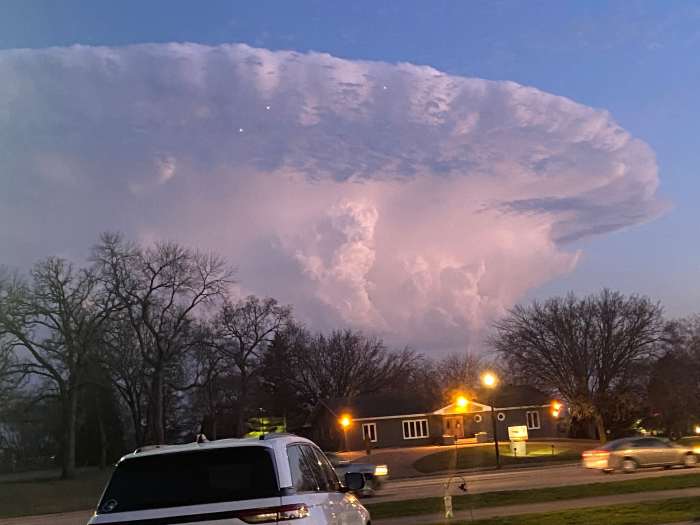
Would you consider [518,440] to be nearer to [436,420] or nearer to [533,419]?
[436,420]

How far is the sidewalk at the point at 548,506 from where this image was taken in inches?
675

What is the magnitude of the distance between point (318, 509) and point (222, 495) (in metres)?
0.90

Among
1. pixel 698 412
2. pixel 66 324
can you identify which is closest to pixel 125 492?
pixel 66 324

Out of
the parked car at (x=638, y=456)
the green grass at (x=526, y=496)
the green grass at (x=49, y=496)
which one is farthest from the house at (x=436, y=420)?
the green grass at (x=526, y=496)

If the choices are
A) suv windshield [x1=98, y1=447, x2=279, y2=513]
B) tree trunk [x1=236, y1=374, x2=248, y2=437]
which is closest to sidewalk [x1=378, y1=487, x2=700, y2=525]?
suv windshield [x1=98, y1=447, x2=279, y2=513]

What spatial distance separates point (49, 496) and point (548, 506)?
3910 centimetres

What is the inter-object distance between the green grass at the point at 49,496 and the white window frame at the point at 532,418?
37722 millimetres

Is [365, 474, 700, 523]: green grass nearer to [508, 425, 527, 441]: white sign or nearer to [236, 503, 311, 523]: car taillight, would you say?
[236, 503, 311, 523]: car taillight

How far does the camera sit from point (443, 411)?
73938 millimetres

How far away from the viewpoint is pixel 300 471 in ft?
22.7

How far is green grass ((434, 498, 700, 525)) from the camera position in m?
14.4

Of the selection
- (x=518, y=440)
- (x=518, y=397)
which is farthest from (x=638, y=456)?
(x=518, y=397)

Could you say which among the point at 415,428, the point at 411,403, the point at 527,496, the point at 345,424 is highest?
the point at 411,403

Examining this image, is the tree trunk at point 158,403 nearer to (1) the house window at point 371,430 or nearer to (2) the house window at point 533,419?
(1) the house window at point 371,430
